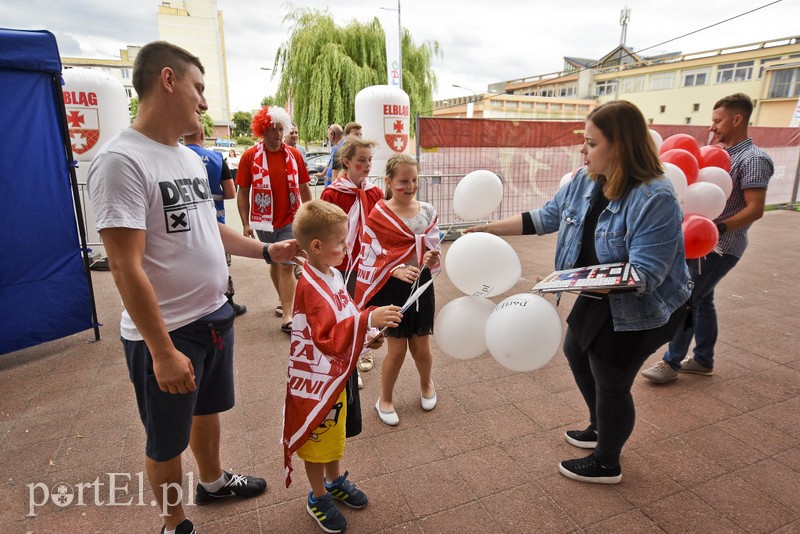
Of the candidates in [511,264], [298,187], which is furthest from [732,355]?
[298,187]

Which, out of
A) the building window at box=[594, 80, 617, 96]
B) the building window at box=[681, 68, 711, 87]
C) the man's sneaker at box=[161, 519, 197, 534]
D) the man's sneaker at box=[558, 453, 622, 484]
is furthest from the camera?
the building window at box=[594, 80, 617, 96]

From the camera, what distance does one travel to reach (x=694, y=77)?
36.0 metres

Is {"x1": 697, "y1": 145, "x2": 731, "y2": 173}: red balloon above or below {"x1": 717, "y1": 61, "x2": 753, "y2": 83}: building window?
below

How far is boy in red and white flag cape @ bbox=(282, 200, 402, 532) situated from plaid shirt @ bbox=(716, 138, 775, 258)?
2.71 m

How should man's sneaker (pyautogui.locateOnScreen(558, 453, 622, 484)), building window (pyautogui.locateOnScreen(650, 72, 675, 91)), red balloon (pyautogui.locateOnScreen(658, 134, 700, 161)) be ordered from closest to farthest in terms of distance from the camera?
man's sneaker (pyautogui.locateOnScreen(558, 453, 622, 484)) → red balloon (pyautogui.locateOnScreen(658, 134, 700, 161)) → building window (pyautogui.locateOnScreen(650, 72, 675, 91))

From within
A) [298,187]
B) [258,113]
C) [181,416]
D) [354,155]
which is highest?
[258,113]

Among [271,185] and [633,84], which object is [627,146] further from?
[633,84]

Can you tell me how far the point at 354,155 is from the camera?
3.33 m

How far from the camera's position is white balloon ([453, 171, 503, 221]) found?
263 cm

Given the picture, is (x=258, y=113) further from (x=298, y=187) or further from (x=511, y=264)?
(x=511, y=264)

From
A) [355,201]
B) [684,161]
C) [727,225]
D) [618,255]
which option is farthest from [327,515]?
[727,225]

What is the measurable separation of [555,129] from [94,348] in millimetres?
8080

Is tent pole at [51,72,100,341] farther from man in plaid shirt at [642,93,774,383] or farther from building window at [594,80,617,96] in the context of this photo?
building window at [594,80,617,96]

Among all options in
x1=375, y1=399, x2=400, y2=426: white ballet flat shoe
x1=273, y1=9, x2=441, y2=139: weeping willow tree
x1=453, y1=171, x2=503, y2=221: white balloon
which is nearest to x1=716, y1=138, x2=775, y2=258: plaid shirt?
x1=453, y1=171, x2=503, y2=221: white balloon
